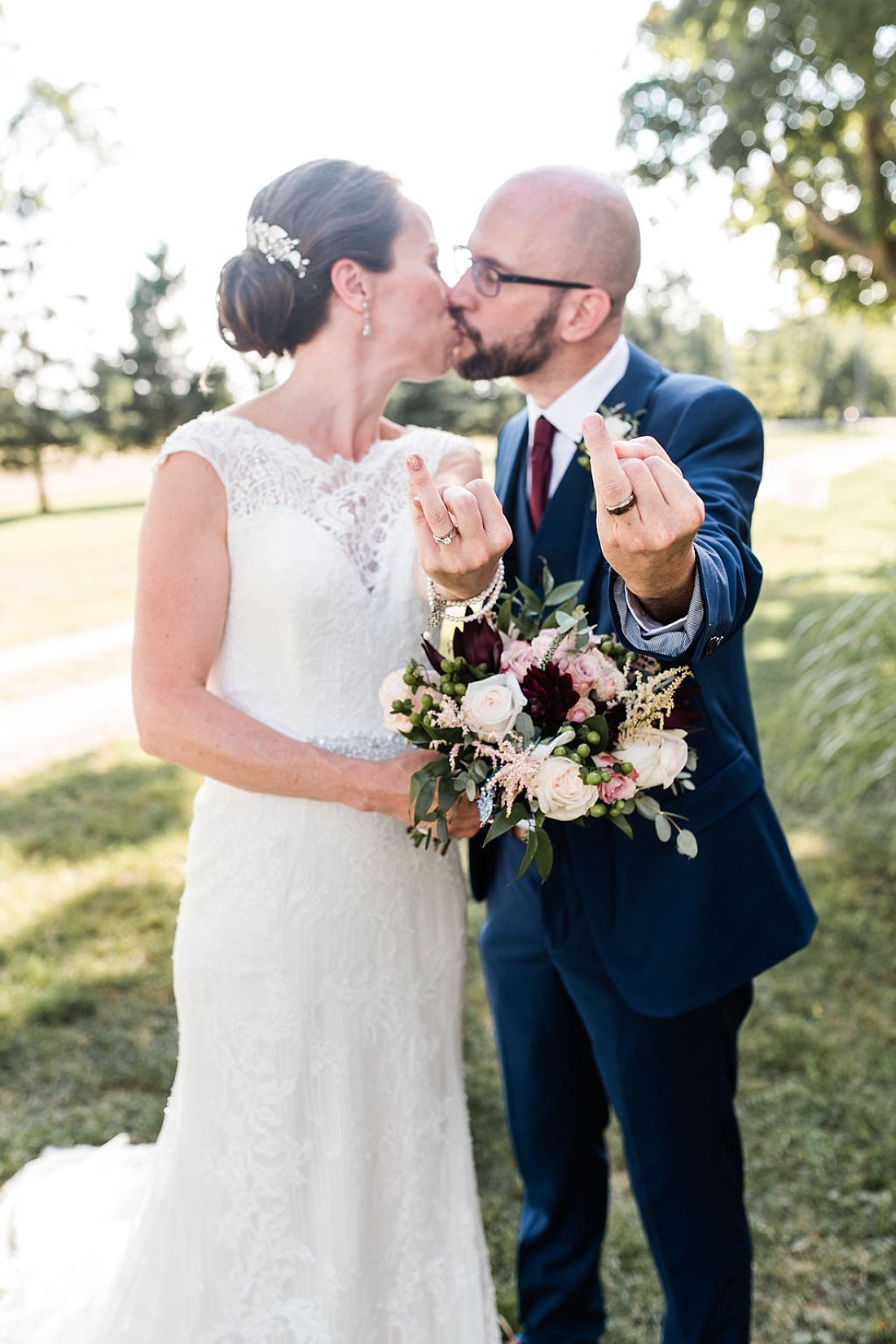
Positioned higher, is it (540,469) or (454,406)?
(540,469)

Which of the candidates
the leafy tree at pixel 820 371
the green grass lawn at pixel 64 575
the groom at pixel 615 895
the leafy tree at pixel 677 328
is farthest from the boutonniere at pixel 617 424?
the leafy tree at pixel 820 371

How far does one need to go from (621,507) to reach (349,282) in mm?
1134

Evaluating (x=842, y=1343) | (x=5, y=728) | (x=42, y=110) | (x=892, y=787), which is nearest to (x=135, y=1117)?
(x=842, y=1343)

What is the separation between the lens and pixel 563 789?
184 cm

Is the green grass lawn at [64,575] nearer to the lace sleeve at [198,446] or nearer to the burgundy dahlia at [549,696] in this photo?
the lace sleeve at [198,446]

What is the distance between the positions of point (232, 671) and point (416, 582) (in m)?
0.43

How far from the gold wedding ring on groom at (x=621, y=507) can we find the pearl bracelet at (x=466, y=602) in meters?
0.47

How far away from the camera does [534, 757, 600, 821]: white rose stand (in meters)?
1.84

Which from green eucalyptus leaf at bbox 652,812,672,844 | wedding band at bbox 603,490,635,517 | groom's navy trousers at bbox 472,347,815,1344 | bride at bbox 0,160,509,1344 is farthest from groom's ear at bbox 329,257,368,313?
green eucalyptus leaf at bbox 652,812,672,844

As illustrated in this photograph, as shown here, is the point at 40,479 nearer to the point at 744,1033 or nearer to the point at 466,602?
the point at 744,1033

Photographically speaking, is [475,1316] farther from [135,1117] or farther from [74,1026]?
[74,1026]

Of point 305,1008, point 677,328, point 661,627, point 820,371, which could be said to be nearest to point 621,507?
point 661,627

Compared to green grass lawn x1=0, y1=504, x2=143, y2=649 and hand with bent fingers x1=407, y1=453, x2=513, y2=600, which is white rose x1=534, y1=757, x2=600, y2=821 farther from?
green grass lawn x1=0, y1=504, x2=143, y2=649

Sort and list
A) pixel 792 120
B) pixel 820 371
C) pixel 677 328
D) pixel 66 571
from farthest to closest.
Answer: pixel 820 371 → pixel 677 328 → pixel 66 571 → pixel 792 120
